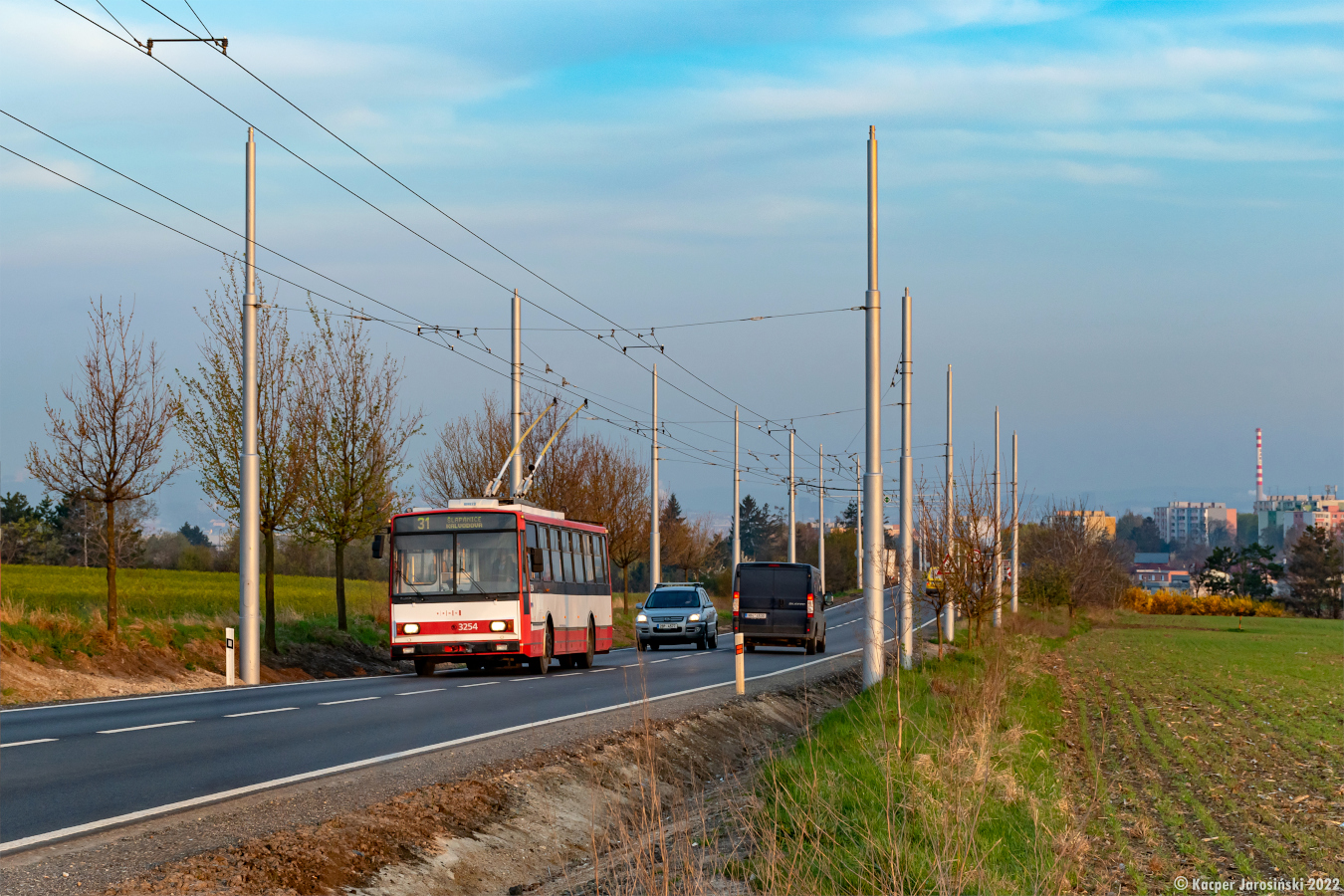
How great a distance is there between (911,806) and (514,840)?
3025mm

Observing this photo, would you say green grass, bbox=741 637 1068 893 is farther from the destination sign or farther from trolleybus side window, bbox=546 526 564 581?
trolleybus side window, bbox=546 526 564 581

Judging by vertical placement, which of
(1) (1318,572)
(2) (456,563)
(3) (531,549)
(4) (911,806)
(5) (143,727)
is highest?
(3) (531,549)

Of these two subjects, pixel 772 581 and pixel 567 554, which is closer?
pixel 567 554

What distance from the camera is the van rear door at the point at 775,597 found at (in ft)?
116

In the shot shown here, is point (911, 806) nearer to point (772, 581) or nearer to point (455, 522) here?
point (455, 522)

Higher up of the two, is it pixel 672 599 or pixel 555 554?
pixel 555 554

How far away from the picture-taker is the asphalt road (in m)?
9.52

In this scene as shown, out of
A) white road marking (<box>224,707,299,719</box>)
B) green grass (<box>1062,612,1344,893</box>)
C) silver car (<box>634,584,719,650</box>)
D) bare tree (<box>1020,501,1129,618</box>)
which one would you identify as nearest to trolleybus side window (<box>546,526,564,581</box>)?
white road marking (<box>224,707,299,719</box>)

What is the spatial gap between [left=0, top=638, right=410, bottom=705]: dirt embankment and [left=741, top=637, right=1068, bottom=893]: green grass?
465 inches

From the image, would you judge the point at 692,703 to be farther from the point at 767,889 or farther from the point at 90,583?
the point at 90,583

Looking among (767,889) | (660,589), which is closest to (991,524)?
(660,589)

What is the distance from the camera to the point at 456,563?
23922 mm

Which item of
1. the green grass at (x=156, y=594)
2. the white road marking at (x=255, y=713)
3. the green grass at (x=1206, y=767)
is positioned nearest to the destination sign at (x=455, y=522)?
the green grass at (x=156, y=594)

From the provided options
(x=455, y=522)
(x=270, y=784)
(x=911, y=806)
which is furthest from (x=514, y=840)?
(x=455, y=522)
